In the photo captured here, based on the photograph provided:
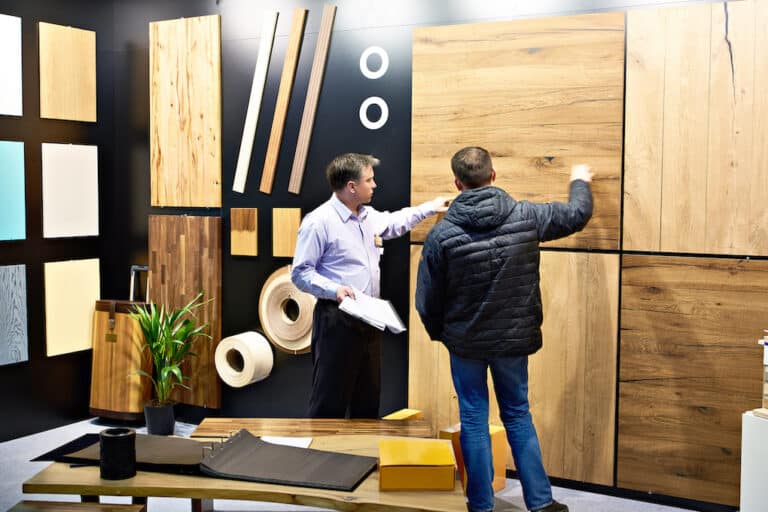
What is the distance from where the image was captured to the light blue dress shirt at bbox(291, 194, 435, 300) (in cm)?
402

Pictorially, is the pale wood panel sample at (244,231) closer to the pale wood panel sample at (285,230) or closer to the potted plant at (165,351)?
the pale wood panel sample at (285,230)

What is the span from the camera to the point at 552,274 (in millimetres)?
4203

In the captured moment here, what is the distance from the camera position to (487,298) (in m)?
3.38

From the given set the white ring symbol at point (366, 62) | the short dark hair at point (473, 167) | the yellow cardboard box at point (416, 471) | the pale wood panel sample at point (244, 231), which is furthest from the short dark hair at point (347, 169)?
the yellow cardboard box at point (416, 471)

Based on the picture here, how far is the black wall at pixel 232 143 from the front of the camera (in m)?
4.62

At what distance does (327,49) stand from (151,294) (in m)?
1.94

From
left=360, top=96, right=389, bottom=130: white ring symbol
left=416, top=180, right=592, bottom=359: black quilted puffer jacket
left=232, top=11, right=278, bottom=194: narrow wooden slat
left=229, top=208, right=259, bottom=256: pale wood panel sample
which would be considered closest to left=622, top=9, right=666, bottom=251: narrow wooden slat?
left=416, top=180, right=592, bottom=359: black quilted puffer jacket

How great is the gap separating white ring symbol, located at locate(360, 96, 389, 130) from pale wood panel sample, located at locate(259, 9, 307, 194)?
50cm

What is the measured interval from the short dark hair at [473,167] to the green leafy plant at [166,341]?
232 cm

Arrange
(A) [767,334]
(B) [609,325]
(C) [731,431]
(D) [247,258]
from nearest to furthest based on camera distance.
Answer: (A) [767,334] → (C) [731,431] → (B) [609,325] → (D) [247,258]

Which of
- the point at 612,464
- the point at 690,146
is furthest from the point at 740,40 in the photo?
the point at 612,464

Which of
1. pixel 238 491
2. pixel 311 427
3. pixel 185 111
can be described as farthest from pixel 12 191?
pixel 238 491

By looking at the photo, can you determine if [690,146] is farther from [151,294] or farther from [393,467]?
[151,294]

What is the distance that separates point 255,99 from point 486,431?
98.9 inches
